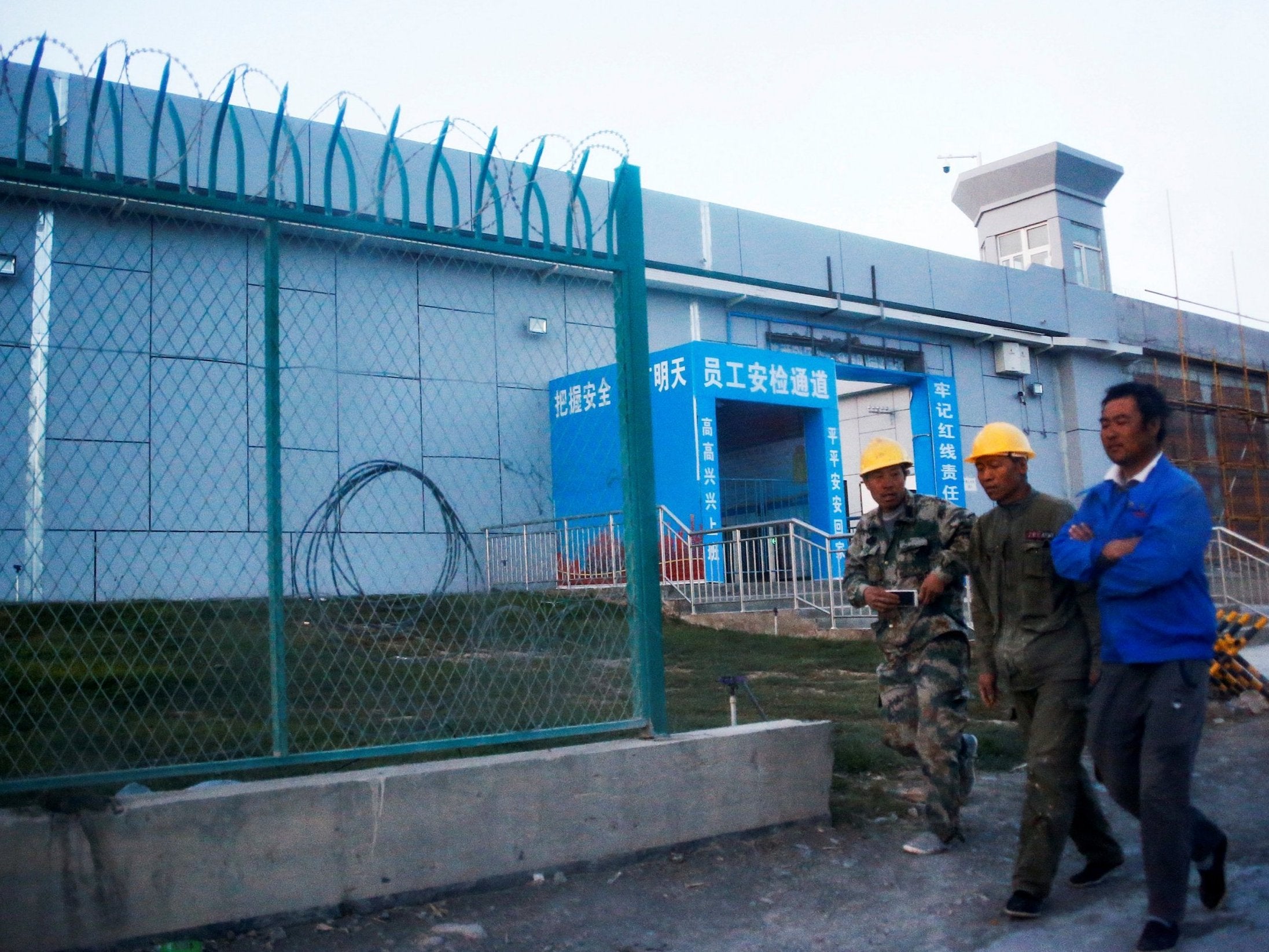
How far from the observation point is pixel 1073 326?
78.9 ft

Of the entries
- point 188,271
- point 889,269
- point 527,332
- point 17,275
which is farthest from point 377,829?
point 889,269

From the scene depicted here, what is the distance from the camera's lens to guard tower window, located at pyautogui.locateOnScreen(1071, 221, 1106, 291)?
25031mm

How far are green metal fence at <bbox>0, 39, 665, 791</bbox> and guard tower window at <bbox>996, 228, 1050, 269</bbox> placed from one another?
828 inches

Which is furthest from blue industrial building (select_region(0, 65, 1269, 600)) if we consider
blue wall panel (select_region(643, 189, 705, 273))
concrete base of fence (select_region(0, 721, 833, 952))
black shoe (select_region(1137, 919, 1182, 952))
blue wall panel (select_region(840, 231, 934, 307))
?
blue wall panel (select_region(840, 231, 934, 307))

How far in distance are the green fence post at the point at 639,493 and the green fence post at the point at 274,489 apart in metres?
1.49

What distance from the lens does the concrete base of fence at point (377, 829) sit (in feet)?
10.8

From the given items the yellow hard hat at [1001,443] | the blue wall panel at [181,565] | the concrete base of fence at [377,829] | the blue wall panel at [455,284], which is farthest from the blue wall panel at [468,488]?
the yellow hard hat at [1001,443]

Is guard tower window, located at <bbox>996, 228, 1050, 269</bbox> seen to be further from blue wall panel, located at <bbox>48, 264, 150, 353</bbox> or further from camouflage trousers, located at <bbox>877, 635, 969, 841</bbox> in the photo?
blue wall panel, located at <bbox>48, 264, 150, 353</bbox>

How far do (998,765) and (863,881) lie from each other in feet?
8.03

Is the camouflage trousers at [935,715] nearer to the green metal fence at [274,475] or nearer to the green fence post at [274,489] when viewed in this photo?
the green metal fence at [274,475]

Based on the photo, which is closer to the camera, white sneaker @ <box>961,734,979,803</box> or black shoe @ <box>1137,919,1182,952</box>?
black shoe @ <box>1137,919,1182,952</box>

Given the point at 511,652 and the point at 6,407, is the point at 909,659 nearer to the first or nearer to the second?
the point at 511,652

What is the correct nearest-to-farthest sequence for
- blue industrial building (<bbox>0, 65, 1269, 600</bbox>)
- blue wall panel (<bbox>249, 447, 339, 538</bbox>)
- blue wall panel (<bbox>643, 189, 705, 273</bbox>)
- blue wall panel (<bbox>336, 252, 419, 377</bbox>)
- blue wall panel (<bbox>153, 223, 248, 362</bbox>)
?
1. blue wall panel (<bbox>249, 447, 339, 538</bbox>)
2. blue industrial building (<bbox>0, 65, 1269, 600</bbox>)
3. blue wall panel (<bbox>153, 223, 248, 362</bbox>)
4. blue wall panel (<bbox>336, 252, 419, 377</bbox>)
5. blue wall panel (<bbox>643, 189, 705, 273</bbox>)

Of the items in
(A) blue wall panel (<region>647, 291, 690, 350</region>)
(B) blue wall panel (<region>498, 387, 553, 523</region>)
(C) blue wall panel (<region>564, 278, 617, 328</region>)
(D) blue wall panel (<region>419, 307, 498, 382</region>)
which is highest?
(A) blue wall panel (<region>647, 291, 690, 350</region>)
